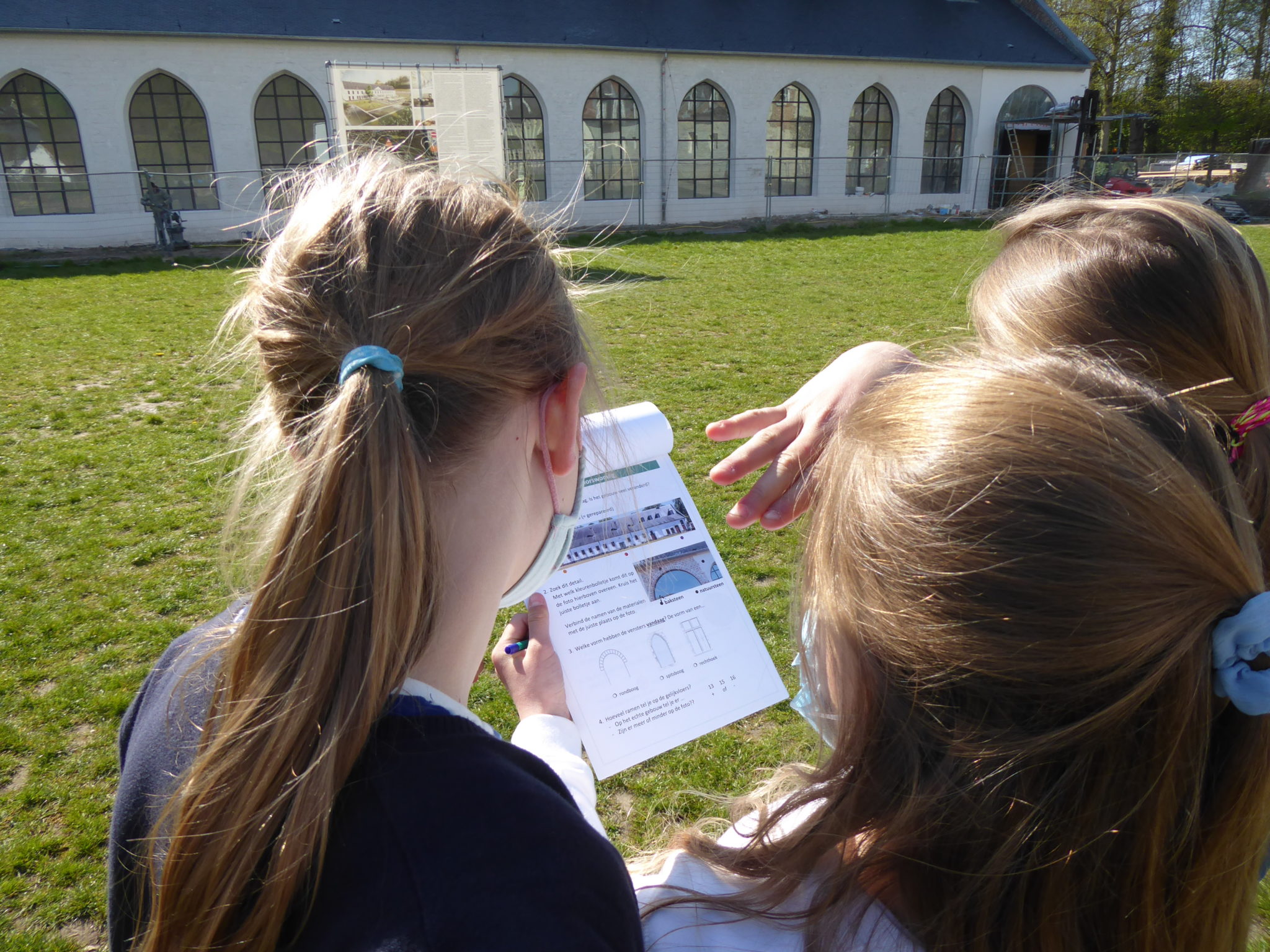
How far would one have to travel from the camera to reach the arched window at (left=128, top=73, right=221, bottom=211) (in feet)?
63.3

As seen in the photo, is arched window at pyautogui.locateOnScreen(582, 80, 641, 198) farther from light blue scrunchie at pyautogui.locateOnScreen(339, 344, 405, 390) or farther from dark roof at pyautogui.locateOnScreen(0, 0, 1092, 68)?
light blue scrunchie at pyautogui.locateOnScreen(339, 344, 405, 390)

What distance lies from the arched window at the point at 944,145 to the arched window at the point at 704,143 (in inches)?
265

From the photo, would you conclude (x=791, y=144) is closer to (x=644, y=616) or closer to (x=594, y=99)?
(x=594, y=99)

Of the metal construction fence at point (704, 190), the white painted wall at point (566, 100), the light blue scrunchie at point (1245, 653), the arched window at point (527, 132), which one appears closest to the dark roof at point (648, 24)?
the white painted wall at point (566, 100)

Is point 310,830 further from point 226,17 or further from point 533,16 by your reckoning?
point 533,16

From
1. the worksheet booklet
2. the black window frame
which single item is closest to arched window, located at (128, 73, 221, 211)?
the black window frame

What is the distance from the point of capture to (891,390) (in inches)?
45.6

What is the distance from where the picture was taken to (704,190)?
80.6 feet

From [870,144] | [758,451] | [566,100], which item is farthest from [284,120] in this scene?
[758,451]

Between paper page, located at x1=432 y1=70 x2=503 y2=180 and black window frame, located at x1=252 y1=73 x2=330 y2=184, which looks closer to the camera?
paper page, located at x1=432 y1=70 x2=503 y2=180

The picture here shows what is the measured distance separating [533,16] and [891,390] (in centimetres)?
2387

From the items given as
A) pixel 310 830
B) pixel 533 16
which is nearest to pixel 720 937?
pixel 310 830

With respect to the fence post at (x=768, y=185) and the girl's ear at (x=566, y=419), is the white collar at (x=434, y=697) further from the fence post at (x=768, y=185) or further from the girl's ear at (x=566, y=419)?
the fence post at (x=768, y=185)

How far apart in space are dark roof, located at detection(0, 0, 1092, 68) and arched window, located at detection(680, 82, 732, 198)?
Result: 1.33 metres
